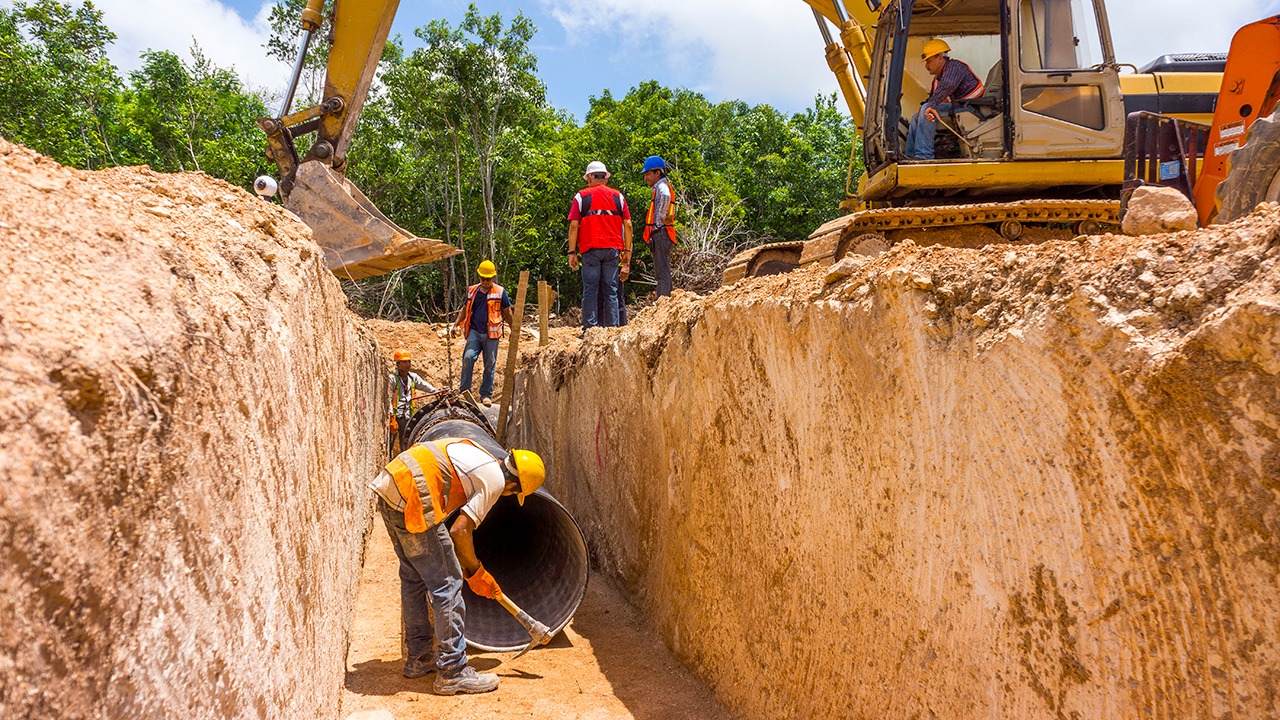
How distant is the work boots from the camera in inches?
188

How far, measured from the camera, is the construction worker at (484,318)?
10695mm

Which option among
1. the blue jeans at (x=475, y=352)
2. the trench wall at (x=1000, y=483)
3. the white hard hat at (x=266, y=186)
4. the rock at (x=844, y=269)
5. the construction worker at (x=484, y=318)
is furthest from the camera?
the blue jeans at (x=475, y=352)

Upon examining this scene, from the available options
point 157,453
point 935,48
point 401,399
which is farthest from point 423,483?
point 401,399

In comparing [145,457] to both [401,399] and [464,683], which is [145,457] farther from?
[401,399]

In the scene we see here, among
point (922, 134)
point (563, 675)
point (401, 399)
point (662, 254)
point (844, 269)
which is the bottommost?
point (563, 675)

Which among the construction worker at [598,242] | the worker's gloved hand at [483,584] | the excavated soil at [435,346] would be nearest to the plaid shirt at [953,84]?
the construction worker at [598,242]

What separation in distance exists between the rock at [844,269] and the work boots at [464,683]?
3.11 metres

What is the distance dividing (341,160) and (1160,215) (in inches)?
291

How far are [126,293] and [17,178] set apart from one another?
1.12 ft

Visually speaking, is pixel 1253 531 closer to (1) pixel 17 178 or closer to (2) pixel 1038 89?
(1) pixel 17 178

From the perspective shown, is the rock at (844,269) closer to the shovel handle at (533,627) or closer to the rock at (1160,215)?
the rock at (1160,215)

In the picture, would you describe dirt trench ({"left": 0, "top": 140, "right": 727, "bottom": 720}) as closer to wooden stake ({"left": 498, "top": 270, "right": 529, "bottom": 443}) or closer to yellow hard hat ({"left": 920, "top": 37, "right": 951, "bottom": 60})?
wooden stake ({"left": 498, "top": 270, "right": 529, "bottom": 443})

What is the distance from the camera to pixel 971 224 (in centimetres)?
667

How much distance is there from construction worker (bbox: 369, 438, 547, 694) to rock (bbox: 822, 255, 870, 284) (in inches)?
87.6
